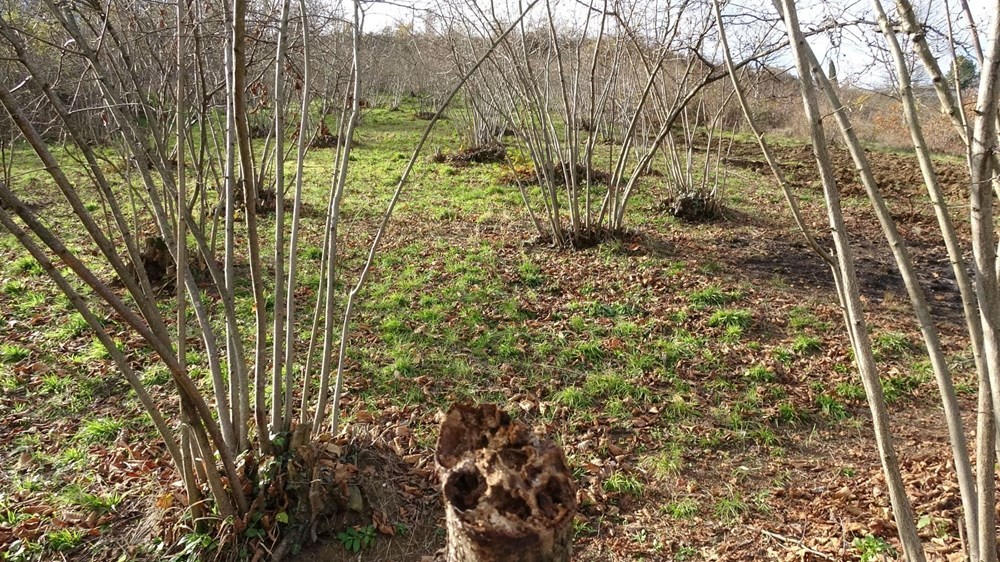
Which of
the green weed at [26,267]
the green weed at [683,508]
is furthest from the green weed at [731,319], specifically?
the green weed at [26,267]

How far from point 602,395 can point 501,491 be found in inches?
105

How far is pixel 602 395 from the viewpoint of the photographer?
13.4 feet

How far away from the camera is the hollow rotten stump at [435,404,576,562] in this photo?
142 centimetres

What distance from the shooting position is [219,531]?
250 centimetres

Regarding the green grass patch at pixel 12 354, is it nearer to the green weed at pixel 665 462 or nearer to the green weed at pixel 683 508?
the green weed at pixel 665 462

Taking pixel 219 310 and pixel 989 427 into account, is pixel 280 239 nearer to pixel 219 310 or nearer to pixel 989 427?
pixel 989 427

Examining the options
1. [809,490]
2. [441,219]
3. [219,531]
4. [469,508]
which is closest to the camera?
[469,508]

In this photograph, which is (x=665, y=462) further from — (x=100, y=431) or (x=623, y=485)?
(x=100, y=431)

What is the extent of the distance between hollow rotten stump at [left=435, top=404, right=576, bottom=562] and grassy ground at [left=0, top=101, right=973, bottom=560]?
1.31 m

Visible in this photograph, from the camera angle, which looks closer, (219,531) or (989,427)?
(989,427)

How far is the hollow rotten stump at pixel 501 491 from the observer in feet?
4.65

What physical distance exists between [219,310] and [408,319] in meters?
1.76

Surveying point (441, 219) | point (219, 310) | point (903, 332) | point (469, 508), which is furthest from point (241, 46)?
point (441, 219)

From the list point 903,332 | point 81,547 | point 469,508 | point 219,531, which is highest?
point 469,508
